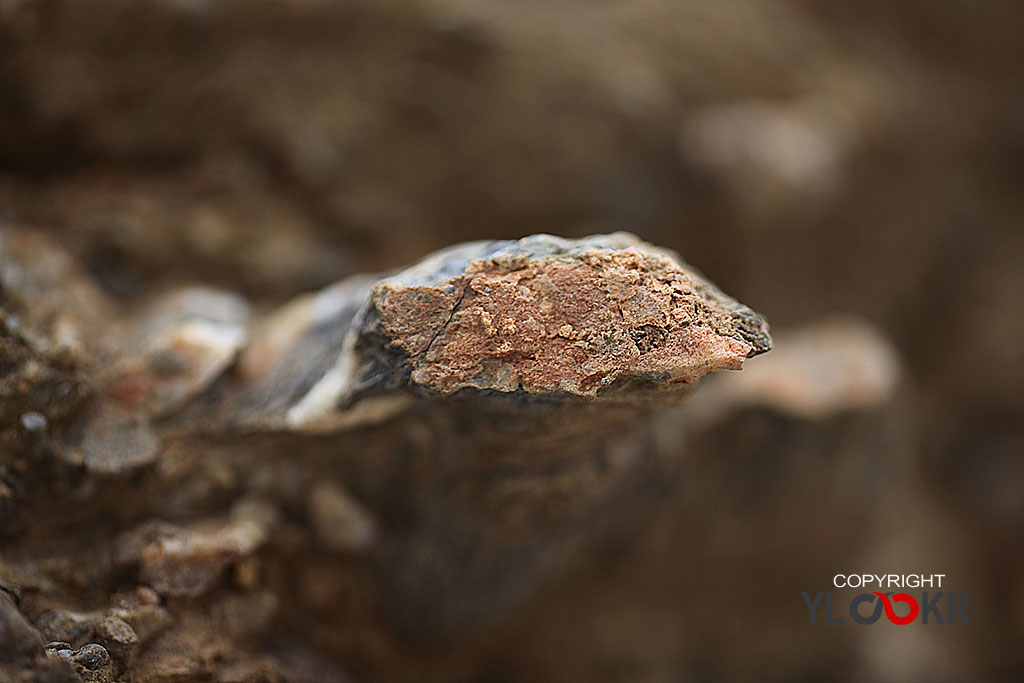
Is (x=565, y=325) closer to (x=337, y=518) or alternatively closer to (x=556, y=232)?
(x=337, y=518)

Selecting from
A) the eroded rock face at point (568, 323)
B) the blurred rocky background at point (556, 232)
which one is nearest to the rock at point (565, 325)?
the eroded rock face at point (568, 323)

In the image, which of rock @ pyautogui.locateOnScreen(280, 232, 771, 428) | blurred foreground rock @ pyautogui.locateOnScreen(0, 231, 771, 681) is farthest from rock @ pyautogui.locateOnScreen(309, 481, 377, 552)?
rock @ pyautogui.locateOnScreen(280, 232, 771, 428)

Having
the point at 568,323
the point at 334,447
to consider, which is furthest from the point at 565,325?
the point at 334,447

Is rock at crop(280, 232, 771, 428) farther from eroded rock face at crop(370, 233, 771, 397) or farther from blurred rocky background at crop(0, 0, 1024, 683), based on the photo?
blurred rocky background at crop(0, 0, 1024, 683)

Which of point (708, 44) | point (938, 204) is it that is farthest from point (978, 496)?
point (708, 44)

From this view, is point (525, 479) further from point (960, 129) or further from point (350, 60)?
point (960, 129)

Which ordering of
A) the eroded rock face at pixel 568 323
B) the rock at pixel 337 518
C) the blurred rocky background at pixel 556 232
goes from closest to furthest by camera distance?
the eroded rock face at pixel 568 323
the blurred rocky background at pixel 556 232
the rock at pixel 337 518

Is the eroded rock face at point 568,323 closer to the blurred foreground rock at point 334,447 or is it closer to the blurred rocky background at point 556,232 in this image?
the blurred foreground rock at point 334,447
